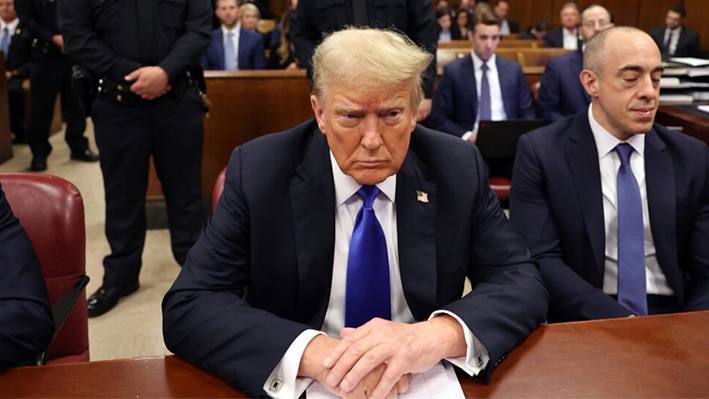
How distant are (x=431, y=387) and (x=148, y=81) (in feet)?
7.95

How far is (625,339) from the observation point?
1.37 metres

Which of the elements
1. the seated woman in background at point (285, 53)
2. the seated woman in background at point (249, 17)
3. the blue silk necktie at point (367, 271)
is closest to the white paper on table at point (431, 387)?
the blue silk necktie at point (367, 271)

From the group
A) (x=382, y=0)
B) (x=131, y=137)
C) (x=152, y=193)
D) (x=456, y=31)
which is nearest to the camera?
(x=131, y=137)

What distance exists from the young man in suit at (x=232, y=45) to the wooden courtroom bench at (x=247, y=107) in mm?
1596

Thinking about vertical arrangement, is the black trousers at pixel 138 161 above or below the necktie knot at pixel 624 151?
below

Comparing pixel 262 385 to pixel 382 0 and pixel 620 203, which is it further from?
pixel 382 0

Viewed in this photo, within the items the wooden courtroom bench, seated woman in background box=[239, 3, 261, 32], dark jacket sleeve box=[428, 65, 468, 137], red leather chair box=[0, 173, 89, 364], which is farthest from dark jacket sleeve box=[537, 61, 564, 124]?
seated woman in background box=[239, 3, 261, 32]

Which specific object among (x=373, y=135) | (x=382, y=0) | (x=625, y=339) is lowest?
(x=625, y=339)

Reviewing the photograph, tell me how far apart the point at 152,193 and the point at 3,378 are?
3.56m

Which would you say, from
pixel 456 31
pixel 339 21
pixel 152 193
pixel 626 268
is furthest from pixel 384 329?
pixel 456 31

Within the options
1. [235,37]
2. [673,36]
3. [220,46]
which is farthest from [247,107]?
[673,36]

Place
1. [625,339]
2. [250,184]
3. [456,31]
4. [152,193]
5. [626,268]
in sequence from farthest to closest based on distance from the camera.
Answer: [456,31] < [152,193] < [626,268] < [250,184] < [625,339]

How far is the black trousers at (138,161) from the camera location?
3.38m

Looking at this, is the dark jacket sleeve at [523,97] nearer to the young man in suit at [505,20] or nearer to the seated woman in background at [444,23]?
the seated woman in background at [444,23]
